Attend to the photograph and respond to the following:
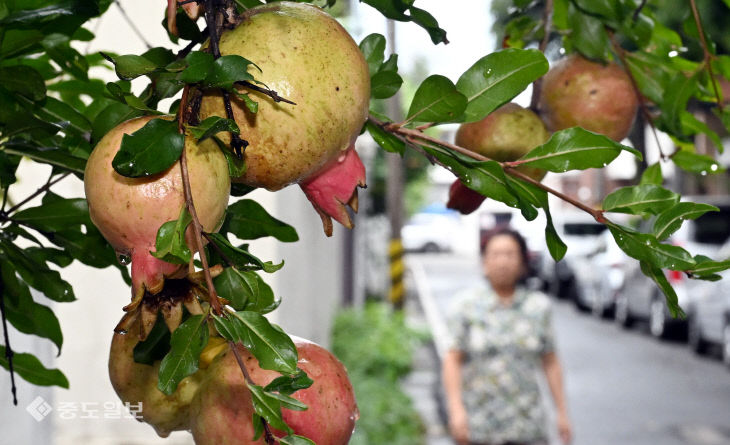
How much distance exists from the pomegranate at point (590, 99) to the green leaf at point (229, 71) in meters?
0.47

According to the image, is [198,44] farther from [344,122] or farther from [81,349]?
[81,349]

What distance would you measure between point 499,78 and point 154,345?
0.37 metres

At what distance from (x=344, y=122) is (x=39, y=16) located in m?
A: 0.33

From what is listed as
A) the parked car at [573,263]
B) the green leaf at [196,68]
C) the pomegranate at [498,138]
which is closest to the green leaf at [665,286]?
the pomegranate at [498,138]

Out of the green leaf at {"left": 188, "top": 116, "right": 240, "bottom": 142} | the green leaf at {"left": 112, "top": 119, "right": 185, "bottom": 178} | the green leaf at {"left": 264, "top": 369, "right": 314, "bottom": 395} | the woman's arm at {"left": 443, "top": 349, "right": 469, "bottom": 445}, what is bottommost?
the woman's arm at {"left": 443, "top": 349, "right": 469, "bottom": 445}

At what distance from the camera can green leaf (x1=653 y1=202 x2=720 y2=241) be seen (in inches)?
28.2

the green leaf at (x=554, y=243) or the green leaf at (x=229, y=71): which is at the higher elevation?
the green leaf at (x=229, y=71)

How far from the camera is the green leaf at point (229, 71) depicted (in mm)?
555

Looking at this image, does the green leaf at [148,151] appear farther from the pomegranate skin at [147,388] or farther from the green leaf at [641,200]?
the green leaf at [641,200]

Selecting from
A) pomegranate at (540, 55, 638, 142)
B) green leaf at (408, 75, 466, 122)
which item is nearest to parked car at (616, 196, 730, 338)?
pomegranate at (540, 55, 638, 142)

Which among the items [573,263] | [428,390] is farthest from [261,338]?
[573,263]

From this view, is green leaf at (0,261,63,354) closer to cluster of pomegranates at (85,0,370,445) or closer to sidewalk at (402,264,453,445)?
cluster of pomegranates at (85,0,370,445)

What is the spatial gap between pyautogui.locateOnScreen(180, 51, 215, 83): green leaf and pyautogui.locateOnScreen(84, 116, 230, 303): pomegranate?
4 cm

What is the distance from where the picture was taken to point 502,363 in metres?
3.96
